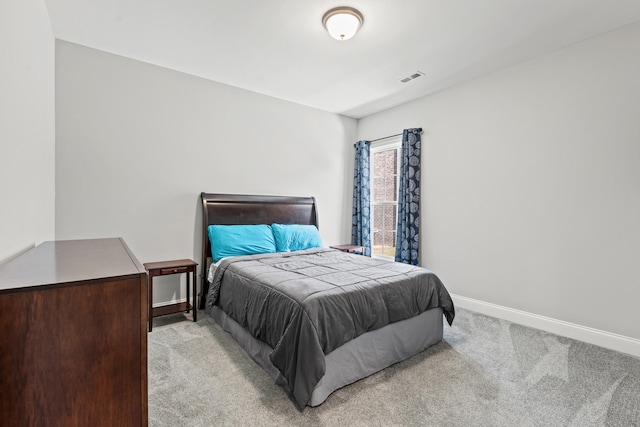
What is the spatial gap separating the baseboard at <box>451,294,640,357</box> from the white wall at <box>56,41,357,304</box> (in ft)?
9.11

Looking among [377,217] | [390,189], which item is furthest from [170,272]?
[390,189]

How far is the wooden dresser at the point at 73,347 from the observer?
86 centimetres

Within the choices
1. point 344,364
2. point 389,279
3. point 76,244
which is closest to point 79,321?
point 76,244

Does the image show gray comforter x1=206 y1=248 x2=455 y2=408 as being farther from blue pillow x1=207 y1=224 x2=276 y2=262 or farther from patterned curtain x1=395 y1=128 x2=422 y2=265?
patterned curtain x1=395 y1=128 x2=422 y2=265

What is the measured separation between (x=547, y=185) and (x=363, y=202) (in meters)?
2.41

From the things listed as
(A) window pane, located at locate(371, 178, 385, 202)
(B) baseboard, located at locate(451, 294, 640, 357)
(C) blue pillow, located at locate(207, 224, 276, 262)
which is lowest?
(B) baseboard, located at locate(451, 294, 640, 357)

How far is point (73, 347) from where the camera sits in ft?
3.07

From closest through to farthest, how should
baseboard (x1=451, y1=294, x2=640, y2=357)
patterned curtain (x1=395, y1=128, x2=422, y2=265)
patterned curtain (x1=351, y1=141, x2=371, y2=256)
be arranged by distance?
1. baseboard (x1=451, y1=294, x2=640, y2=357)
2. patterned curtain (x1=395, y1=128, x2=422, y2=265)
3. patterned curtain (x1=351, y1=141, x2=371, y2=256)

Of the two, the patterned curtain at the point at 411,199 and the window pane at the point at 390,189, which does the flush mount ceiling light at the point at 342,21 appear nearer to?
the patterned curtain at the point at 411,199

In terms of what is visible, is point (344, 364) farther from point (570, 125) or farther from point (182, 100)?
point (182, 100)

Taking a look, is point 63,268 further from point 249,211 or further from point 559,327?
point 559,327

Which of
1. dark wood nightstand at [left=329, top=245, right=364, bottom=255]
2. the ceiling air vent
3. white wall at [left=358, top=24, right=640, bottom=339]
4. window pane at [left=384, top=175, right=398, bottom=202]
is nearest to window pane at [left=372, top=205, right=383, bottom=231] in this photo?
window pane at [left=384, top=175, right=398, bottom=202]

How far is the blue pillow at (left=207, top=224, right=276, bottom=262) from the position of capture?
3.31m

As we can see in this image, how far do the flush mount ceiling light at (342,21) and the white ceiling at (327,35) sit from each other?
5 cm
